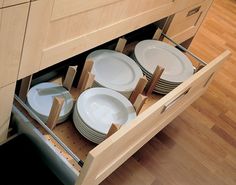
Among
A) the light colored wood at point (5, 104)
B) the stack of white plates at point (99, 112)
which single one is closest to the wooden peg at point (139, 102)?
the stack of white plates at point (99, 112)

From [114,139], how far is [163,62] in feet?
2.15

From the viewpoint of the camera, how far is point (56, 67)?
4.31 ft

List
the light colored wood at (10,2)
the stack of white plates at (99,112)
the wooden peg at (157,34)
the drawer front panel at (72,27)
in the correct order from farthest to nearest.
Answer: the wooden peg at (157,34) < the stack of white plates at (99,112) < the drawer front panel at (72,27) < the light colored wood at (10,2)

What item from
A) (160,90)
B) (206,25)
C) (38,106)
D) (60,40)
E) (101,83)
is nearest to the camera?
(60,40)

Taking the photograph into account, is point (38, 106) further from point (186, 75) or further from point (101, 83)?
point (186, 75)

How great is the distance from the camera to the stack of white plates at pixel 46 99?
111 cm

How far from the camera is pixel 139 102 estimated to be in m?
1.18

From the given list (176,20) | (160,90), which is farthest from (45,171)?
(176,20)

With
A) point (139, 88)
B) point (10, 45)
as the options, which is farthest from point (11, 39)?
point (139, 88)

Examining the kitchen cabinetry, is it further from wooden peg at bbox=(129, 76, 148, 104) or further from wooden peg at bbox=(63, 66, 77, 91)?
wooden peg at bbox=(129, 76, 148, 104)

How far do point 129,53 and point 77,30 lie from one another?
0.52m

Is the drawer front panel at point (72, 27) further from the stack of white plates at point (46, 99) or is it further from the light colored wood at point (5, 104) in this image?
the stack of white plates at point (46, 99)

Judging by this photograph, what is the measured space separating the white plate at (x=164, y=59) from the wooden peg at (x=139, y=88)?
150mm

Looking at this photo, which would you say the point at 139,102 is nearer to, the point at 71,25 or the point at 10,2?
the point at 71,25
